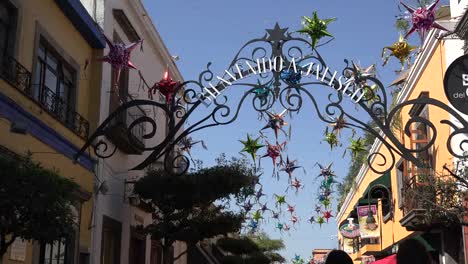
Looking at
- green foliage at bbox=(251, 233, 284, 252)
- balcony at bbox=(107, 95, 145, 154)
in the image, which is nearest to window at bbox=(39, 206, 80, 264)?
balcony at bbox=(107, 95, 145, 154)

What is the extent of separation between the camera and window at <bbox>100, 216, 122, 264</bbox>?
16.4 meters

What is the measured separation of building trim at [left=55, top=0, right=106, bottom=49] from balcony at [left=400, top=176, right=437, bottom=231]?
7.42 metres

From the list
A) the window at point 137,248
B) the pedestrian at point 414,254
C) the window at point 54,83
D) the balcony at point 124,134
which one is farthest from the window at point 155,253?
the pedestrian at point 414,254

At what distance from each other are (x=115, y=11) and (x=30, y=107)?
5649 millimetres

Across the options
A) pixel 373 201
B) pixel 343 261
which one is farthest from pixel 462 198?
pixel 373 201

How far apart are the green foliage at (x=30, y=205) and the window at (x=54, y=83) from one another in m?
5.23

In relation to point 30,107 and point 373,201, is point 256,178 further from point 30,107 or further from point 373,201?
point 373,201

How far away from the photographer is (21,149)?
11.3 m

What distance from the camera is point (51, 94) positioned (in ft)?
43.9

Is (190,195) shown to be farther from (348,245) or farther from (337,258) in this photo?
(348,245)

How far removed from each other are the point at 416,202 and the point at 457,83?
7846 mm

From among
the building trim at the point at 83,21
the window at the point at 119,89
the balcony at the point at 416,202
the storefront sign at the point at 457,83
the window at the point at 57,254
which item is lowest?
the window at the point at 57,254

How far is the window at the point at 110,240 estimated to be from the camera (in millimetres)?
16375

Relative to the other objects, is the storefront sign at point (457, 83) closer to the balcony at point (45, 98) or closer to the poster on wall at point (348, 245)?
the balcony at point (45, 98)
